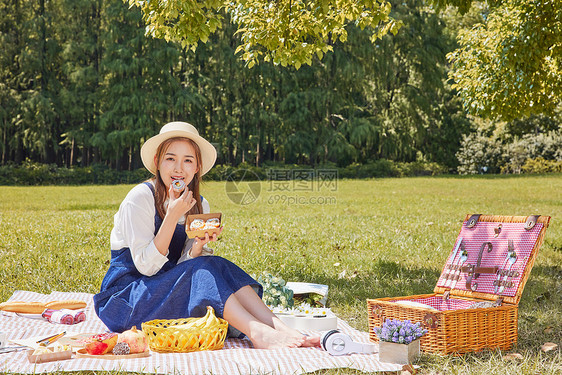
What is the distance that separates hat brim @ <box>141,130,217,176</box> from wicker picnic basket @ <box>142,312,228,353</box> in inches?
47.2

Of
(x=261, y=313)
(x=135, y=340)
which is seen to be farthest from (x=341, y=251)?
(x=135, y=340)

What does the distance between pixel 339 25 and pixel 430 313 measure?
3.88m

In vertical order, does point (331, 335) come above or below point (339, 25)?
below

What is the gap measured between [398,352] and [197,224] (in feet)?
5.11

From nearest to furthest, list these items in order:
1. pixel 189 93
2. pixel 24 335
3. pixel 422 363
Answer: pixel 422 363 < pixel 24 335 < pixel 189 93

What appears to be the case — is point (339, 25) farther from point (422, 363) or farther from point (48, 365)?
point (48, 365)

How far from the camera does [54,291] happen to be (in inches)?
218

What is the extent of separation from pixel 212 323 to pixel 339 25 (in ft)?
13.5

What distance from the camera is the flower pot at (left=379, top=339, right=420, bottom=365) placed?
343cm

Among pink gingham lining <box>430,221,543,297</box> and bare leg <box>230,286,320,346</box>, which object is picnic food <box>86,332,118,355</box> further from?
pink gingham lining <box>430,221,543,297</box>

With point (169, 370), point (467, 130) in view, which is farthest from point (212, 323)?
point (467, 130)

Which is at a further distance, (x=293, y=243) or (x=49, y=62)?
(x=49, y=62)

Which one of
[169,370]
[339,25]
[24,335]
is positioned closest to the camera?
[169,370]

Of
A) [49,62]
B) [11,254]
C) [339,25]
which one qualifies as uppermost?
[49,62]
